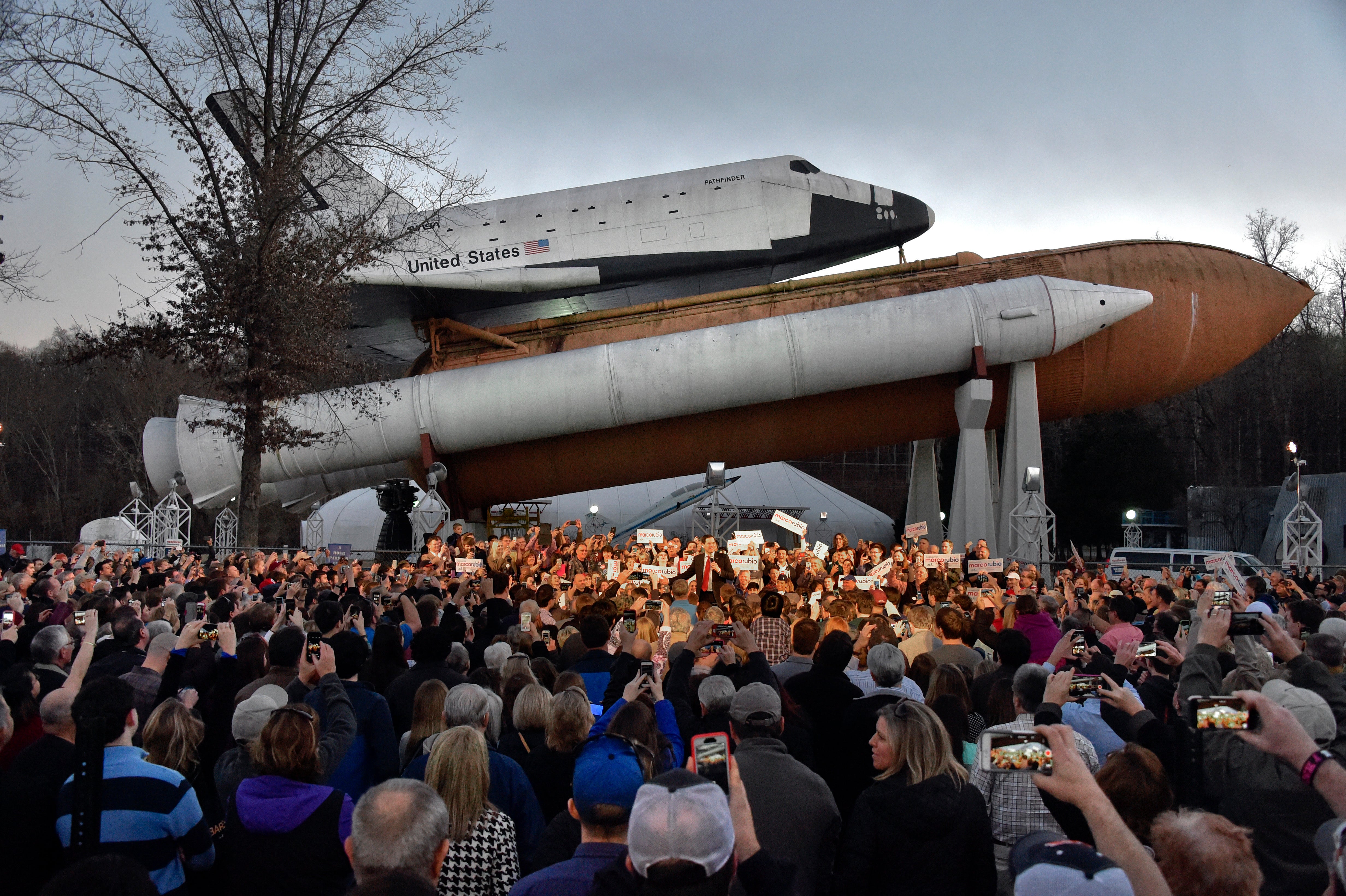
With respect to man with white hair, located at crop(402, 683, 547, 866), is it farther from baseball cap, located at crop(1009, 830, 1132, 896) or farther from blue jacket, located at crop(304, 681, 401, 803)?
baseball cap, located at crop(1009, 830, 1132, 896)

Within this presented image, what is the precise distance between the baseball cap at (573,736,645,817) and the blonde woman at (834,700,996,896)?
822mm

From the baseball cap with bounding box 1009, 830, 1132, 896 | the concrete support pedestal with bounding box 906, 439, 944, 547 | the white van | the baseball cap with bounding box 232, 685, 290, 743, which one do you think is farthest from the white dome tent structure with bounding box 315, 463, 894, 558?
the baseball cap with bounding box 1009, 830, 1132, 896

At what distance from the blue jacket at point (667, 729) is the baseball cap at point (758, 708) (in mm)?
347

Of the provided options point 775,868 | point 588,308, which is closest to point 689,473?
point 588,308

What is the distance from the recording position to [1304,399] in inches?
1613

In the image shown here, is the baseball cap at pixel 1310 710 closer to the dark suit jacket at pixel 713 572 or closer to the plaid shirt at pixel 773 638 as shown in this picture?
the plaid shirt at pixel 773 638

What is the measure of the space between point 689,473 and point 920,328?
240 inches

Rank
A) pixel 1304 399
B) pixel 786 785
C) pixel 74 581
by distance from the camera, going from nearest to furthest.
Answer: pixel 786 785 < pixel 74 581 < pixel 1304 399

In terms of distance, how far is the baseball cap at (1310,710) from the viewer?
12.5 feet

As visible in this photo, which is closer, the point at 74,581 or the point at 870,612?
the point at 870,612

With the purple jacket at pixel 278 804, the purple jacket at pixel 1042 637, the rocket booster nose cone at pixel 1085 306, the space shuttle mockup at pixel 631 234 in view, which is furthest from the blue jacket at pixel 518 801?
the space shuttle mockup at pixel 631 234

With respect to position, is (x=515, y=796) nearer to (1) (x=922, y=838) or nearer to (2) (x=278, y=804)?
(2) (x=278, y=804)

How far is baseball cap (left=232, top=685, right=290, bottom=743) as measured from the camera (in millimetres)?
4227

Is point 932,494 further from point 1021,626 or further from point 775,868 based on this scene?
point 775,868
